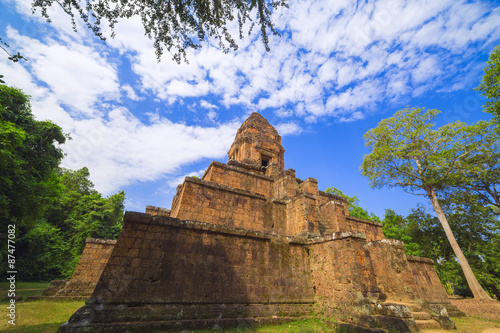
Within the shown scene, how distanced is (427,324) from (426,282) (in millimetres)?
4604

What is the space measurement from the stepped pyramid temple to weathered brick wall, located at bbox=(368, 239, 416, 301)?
0.12 feet

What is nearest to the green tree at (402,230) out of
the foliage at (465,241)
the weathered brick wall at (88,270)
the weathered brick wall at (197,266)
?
the foliage at (465,241)

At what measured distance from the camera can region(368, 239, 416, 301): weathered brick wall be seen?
721cm

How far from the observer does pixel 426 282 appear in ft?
31.0

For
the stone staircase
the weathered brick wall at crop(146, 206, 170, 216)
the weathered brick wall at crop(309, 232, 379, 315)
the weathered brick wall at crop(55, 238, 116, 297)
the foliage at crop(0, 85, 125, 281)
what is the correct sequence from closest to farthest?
1. the stone staircase
2. the weathered brick wall at crop(309, 232, 379, 315)
3. the weathered brick wall at crop(55, 238, 116, 297)
4. the foliage at crop(0, 85, 125, 281)
5. the weathered brick wall at crop(146, 206, 170, 216)

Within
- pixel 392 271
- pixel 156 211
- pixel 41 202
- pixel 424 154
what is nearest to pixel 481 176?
pixel 424 154

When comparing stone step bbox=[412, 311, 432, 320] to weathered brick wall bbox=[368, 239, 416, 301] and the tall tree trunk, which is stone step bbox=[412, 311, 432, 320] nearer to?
weathered brick wall bbox=[368, 239, 416, 301]

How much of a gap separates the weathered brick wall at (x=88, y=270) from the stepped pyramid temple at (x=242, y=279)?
4860mm

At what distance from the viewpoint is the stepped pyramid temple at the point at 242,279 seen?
515cm

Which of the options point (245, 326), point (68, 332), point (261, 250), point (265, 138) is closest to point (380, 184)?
point (265, 138)

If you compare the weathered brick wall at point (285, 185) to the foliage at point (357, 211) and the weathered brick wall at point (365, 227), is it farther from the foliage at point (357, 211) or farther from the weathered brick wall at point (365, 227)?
the foliage at point (357, 211)

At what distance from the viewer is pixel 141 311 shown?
5.04 m

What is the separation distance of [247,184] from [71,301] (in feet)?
32.7

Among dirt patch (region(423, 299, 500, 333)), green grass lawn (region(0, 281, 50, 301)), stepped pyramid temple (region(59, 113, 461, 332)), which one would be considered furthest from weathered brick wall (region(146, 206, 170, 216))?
dirt patch (region(423, 299, 500, 333))
